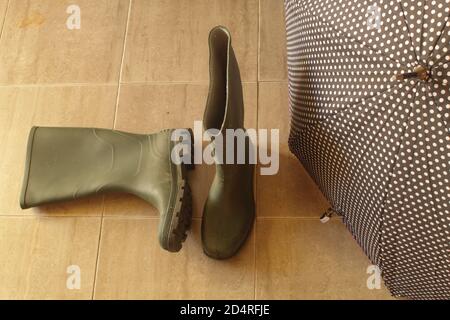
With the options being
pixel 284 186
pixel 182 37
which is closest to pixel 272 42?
pixel 182 37

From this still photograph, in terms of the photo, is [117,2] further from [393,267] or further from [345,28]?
[393,267]

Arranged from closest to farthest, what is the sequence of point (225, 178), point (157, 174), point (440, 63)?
point (440, 63)
point (225, 178)
point (157, 174)

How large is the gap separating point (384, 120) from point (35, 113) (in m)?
0.94

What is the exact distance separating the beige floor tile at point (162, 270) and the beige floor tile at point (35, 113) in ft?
0.99

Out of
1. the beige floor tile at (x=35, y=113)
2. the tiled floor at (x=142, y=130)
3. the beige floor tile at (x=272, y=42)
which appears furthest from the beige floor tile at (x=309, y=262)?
the beige floor tile at (x=35, y=113)

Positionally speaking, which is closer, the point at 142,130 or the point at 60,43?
→ the point at 142,130

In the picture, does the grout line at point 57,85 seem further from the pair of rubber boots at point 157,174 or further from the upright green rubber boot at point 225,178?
the upright green rubber boot at point 225,178

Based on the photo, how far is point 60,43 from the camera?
1.28m

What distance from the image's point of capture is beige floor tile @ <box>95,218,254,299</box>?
3.39 feet

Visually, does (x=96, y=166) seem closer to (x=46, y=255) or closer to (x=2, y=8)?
(x=46, y=255)

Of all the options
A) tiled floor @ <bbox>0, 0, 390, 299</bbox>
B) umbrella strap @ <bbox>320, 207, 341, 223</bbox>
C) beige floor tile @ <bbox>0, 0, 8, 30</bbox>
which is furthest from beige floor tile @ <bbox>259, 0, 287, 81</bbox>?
beige floor tile @ <bbox>0, 0, 8, 30</bbox>

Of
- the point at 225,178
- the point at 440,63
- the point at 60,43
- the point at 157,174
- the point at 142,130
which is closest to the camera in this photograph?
the point at 440,63

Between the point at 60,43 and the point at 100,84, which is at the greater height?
the point at 60,43

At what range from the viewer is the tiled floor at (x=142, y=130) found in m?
1.04
